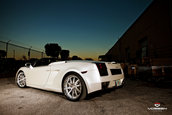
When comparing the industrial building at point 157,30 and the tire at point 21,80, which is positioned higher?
the industrial building at point 157,30

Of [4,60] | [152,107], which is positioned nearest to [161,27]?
[152,107]

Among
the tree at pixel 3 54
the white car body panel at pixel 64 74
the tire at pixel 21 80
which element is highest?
the tree at pixel 3 54

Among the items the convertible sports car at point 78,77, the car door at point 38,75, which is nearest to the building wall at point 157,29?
the convertible sports car at point 78,77

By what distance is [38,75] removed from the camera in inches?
133

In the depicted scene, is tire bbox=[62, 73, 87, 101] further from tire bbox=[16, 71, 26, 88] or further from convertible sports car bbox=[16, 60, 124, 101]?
tire bbox=[16, 71, 26, 88]

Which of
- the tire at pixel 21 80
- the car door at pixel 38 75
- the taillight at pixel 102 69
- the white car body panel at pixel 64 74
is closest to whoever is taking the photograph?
the white car body panel at pixel 64 74

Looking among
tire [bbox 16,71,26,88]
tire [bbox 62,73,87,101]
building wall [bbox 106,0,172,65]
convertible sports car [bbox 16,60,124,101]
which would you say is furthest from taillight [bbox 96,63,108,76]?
building wall [bbox 106,0,172,65]

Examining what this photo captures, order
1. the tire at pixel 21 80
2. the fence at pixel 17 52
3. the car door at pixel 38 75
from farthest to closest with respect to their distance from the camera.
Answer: the fence at pixel 17 52, the tire at pixel 21 80, the car door at pixel 38 75

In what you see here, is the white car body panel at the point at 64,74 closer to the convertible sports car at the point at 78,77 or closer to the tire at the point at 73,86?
the convertible sports car at the point at 78,77

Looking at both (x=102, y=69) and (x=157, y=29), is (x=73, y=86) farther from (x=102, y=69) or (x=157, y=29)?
(x=157, y=29)

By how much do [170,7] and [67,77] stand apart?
968 centimetres

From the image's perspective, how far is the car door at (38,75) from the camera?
10.3ft

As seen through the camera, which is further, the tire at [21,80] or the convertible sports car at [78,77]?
the tire at [21,80]

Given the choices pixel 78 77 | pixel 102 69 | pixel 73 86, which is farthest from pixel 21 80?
pixel 102 69
